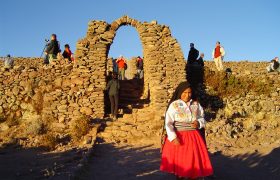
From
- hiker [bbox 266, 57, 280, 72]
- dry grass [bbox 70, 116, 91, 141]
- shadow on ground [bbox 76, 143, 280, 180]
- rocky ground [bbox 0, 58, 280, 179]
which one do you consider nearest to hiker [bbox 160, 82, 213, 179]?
shadow on ground [bbox 76, 143, 280, 180]

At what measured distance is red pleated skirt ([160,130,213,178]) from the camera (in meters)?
6.10

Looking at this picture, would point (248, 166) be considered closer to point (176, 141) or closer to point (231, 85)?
point (176, 141)

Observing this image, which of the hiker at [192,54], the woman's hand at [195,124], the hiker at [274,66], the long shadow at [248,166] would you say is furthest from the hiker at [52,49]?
the hiker at [274,66]

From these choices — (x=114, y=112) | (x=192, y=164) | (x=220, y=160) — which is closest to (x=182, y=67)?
(x=114, y=112)

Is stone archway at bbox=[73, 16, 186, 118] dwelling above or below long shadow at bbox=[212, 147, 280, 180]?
above

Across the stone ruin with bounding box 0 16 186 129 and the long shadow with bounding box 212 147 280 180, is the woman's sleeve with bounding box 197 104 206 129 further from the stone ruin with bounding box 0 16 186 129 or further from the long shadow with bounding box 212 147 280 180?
the stone ruin with bounding box 0 16 186 129

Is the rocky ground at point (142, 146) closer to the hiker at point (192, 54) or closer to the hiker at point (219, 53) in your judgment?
the hiker at point (192, 54)

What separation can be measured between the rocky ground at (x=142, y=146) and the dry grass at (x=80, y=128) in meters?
0.19

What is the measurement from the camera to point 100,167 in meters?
8.88

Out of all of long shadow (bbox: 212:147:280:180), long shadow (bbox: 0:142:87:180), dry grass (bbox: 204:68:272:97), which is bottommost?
long shadow (bbox: 212:147:280:180)

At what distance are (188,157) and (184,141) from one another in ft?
0.93

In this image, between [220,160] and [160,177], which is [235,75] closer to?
[220,160]

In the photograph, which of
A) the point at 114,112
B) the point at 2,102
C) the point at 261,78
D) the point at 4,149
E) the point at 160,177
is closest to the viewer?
the point at 160,177

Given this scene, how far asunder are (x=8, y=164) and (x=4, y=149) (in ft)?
7.44
